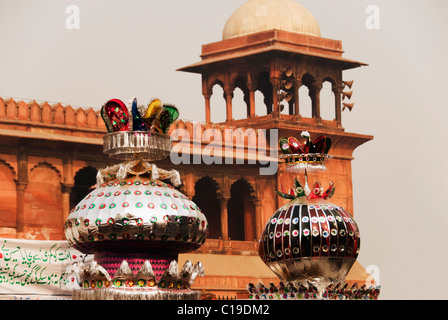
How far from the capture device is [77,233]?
13812 mm

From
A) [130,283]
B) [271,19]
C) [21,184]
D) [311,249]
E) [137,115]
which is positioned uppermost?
[271,19]

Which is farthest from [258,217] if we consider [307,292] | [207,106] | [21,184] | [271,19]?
[307,292]

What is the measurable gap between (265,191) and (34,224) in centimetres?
636

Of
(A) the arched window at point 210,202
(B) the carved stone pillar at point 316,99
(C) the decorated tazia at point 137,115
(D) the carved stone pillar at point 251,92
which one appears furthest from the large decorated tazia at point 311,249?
(B) the carved stone pillar at point 316,99

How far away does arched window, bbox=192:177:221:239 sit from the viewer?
96.4 ft

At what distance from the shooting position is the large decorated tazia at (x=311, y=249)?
50.4 ft

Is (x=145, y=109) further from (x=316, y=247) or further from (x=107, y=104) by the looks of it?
(x=316, y=247)

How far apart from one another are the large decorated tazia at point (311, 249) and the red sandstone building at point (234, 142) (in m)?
9.51

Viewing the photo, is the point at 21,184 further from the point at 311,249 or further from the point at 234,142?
the point at 311,249

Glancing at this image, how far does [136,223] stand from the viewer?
13500mm

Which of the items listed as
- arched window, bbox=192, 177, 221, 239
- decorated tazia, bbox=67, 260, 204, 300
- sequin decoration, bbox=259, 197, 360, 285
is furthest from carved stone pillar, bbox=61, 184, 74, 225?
decorated tazia, bbox=67, 260, 204, 300

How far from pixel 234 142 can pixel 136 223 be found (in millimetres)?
14775

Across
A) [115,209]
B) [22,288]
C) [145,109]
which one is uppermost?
[145,109]
